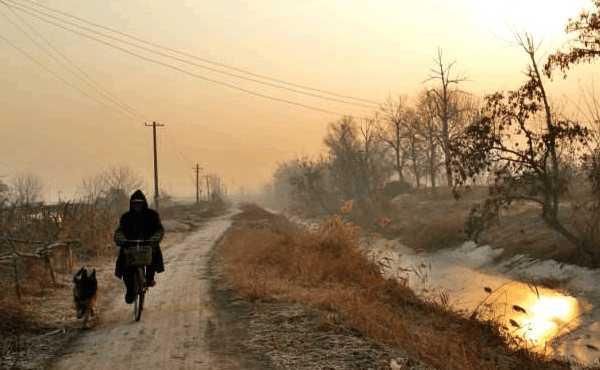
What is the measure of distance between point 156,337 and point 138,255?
1561 millimetres

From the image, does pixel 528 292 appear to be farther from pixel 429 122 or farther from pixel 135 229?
pixel 429 122

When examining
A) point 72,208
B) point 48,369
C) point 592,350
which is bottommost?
point 592,350

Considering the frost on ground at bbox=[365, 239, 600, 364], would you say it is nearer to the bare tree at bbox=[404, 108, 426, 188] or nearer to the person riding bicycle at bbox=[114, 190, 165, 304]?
the person riding bicycle at bbox=[114, 190, 165, 304]

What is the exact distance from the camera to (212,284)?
48.1 feet

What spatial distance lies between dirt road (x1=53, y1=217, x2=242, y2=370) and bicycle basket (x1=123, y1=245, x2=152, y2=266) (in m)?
1.06

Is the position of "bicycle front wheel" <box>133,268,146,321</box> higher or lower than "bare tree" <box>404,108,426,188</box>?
A: lower

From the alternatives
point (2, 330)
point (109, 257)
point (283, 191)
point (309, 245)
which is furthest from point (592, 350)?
point (283, 191)

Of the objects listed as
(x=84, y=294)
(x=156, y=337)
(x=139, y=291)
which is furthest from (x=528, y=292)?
(x=84, y=294)

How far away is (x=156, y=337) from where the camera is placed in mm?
8836

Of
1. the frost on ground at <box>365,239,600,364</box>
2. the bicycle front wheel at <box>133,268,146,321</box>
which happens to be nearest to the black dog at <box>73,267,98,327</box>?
the bicycle front wheel at <box>133,268,146,321</box>

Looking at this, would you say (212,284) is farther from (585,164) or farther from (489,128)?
(585,164)

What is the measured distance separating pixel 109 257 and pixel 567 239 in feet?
60.2

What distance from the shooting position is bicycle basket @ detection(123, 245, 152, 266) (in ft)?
32.0

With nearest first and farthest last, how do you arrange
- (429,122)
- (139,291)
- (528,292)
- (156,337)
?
(156,337) < (139,291) < (528,292) < (429,122)
